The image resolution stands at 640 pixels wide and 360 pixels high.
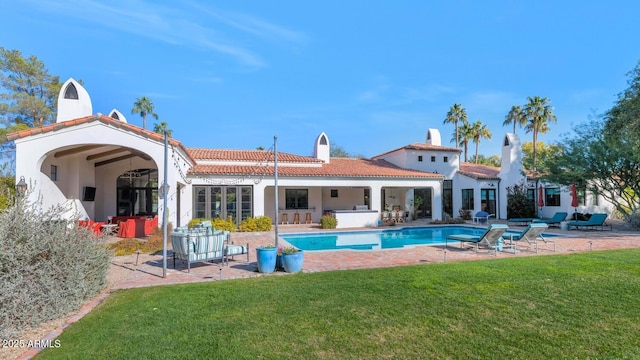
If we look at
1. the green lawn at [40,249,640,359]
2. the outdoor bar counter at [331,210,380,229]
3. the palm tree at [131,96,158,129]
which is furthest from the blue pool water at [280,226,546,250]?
the palm tree at [131,96,158,129]

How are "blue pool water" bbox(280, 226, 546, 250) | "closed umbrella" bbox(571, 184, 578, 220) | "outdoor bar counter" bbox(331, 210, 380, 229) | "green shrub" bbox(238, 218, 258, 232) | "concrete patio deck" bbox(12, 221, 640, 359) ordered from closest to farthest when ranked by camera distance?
"concrete patio deck" bbox(12, 221, 640, 359) < "blue pool water" bbox(280, 226, 546, 250) < "green shrub" bbox(238, 218, 258, 232) < "closed umbrella" bbox(571, 184, 578, 220) < "outdoor bar counter" bbox(331, 210, 380, 229)

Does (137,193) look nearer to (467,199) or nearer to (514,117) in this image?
(467,199)

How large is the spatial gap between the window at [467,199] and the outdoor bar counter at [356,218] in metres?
8.87

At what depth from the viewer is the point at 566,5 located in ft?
43.4

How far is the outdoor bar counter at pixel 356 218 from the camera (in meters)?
21.3

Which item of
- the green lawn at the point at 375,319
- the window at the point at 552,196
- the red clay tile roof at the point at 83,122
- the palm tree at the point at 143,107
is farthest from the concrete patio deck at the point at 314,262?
the palm tree at the point at 143,107

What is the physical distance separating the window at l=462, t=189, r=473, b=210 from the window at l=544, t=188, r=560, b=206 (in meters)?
6.25

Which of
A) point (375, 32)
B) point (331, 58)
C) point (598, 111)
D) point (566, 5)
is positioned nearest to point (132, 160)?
point (331, 58)

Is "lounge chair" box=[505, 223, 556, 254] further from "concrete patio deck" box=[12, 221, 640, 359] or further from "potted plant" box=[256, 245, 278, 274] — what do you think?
"potted plant" box=[256, 245, 278, 274]

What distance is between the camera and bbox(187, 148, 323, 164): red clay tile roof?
22.8 m

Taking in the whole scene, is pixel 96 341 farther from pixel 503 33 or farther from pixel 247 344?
pixel 503 33

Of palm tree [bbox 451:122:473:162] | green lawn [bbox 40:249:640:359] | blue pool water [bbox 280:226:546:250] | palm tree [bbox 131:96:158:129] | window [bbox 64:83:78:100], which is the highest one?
palm tree [bbox 131:96:158:129]

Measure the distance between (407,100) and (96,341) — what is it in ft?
82.4

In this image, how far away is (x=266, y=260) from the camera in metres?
8.72
